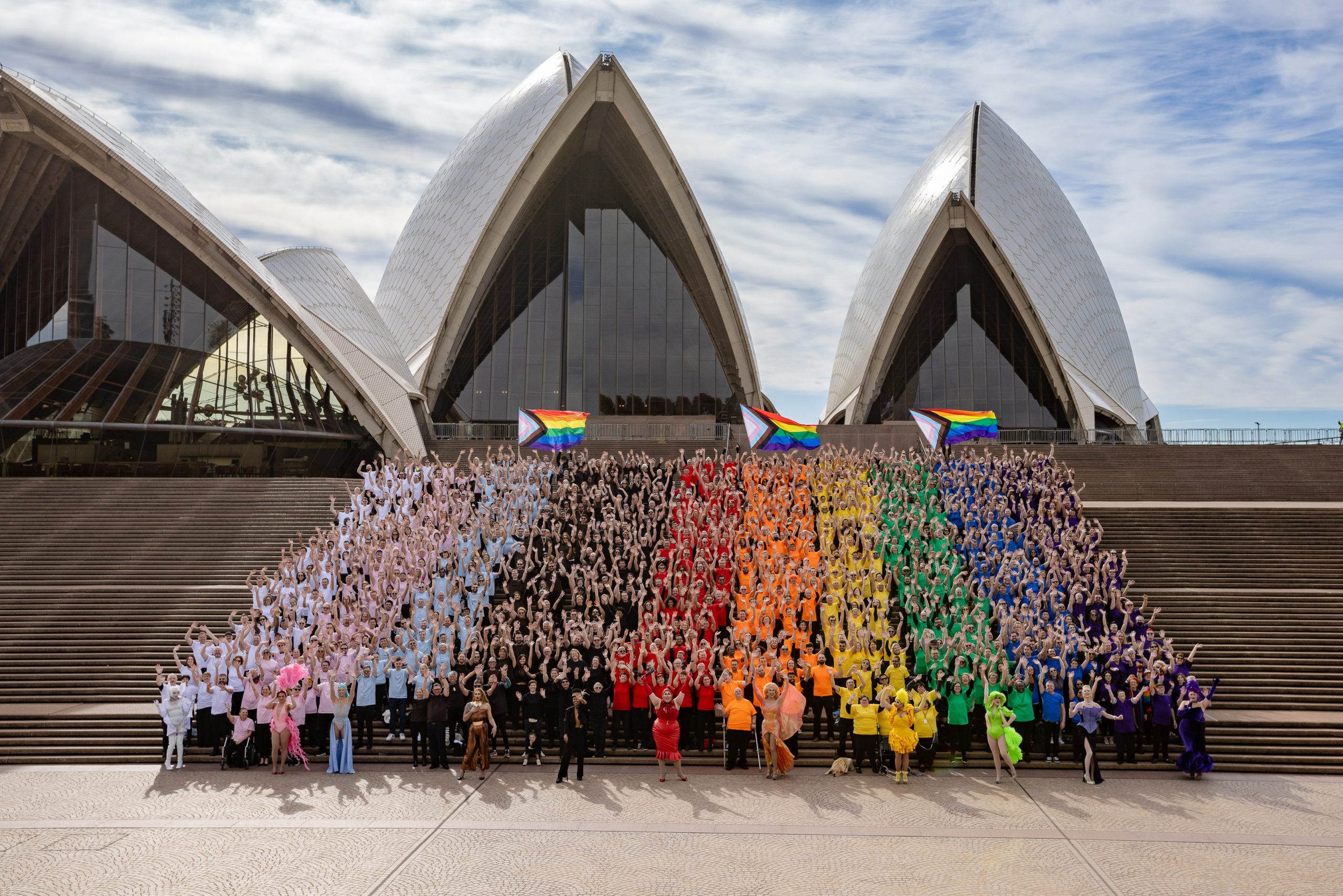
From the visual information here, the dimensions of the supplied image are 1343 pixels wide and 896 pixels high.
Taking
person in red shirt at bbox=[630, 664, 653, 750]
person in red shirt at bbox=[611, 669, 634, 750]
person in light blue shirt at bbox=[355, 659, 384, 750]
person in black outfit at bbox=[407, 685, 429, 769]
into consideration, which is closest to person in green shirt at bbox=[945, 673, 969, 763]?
person in red shirt at bbox=[630, 664, 653, 750]

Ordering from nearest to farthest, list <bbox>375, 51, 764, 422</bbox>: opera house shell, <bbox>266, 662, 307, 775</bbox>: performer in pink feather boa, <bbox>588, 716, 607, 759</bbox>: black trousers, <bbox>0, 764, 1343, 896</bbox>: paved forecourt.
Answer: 1. <bbox>0, 764, 1343, 896</bbox>: paved forecourt
2. <bbox>266, 662, 307, 775</bbox>: performer in pink feather boa
3. <bbox>588, 716, 607, 759</bbox>: black trousers
4. <bbox>375, 51, 764, 422</bbox>: opera house shell

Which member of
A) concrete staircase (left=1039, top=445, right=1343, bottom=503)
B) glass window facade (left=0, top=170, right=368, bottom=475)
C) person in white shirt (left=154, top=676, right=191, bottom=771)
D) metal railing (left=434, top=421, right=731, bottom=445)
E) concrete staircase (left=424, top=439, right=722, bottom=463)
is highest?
glass window facade (left=0, top=170, right=368, bottom=475)

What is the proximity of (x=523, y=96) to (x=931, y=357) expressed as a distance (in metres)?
18.4

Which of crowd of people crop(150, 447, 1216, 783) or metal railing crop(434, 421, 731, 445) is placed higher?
metal railing crop(434, 421, 731, 445)

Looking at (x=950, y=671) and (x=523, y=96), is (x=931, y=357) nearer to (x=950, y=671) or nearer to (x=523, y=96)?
(x=523, y=96)

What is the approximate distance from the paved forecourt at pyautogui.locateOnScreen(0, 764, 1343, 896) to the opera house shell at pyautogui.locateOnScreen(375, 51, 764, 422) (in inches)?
876

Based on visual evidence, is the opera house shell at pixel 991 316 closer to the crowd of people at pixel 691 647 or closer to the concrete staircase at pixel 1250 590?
the concrete staircase at pixel 1250 590

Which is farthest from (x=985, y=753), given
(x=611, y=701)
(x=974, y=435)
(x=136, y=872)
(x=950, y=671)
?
(x=974, y=435)

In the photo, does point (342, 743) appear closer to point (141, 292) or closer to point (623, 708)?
point (623, 708)

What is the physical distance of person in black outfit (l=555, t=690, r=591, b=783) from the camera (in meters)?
9.93

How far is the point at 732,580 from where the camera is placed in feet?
45.6

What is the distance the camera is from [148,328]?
86.9 ft

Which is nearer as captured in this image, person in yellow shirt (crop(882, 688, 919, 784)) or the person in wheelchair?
person in yellow shirt (crop(882, 688, 919, 784))

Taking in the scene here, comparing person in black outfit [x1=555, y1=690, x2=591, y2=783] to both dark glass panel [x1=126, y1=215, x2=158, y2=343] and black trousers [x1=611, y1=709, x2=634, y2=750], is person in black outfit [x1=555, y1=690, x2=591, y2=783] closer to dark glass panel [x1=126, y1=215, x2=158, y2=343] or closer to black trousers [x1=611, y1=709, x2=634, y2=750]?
black trousers [x1=611, y1=709, x2=634, y2=750]
